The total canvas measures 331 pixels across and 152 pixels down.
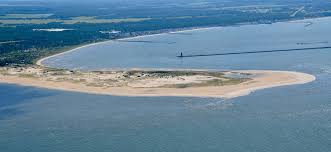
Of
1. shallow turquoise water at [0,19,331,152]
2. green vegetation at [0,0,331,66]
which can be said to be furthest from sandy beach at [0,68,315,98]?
green vegetation at [0,0,331,66]

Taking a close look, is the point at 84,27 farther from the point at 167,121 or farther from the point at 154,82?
the point at 167,121

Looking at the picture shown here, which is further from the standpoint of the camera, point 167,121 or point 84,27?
point 84,27

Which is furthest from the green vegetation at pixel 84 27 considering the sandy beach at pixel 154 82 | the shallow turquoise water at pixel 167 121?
the shallow turquoise water at pixel 167 121

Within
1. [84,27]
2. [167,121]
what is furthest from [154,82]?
[84,27]

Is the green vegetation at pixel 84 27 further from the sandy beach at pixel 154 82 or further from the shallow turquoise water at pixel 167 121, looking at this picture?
the shallow turquoise water at pixel 167 121

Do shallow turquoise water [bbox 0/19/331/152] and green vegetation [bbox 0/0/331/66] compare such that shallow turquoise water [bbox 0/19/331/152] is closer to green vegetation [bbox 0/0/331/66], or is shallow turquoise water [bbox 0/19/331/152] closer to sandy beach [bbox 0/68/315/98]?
sandy beach [bbox 0/68/315/98]

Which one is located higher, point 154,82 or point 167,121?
point 154,82

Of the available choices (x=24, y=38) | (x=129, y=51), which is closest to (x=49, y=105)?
(x=129, y=51)
